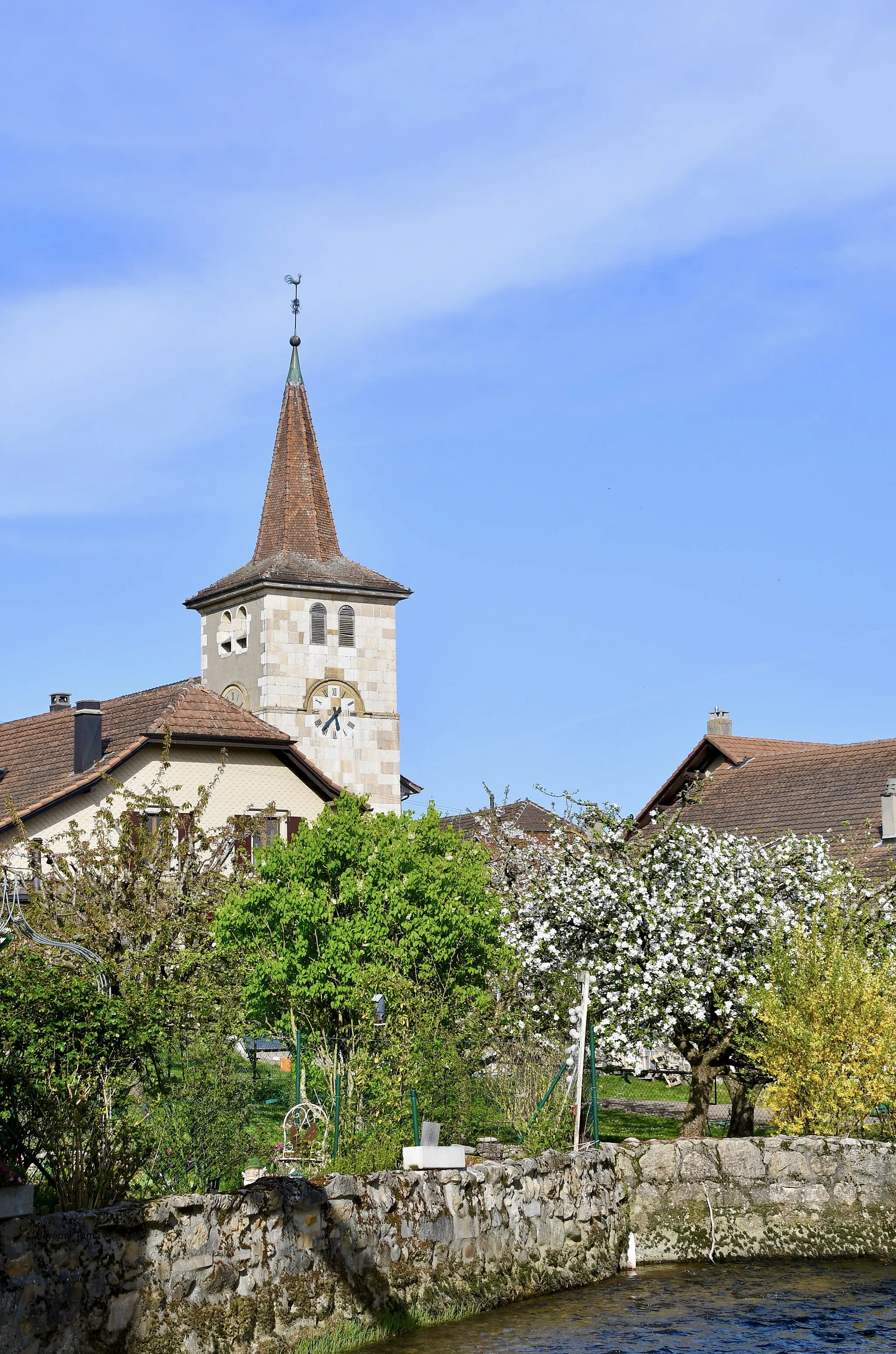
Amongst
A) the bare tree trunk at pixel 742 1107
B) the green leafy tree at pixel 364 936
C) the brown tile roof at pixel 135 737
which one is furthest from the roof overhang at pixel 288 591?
the bare tree trunk at pixel 742 1107

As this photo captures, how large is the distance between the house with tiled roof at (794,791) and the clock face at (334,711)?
52.6 feet

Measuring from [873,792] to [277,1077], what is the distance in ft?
56.1

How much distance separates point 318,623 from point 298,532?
3632 mm

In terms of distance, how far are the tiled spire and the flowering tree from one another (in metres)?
37.6

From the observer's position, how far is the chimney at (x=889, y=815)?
35.0m

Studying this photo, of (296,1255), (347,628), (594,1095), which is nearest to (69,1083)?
(296,1255)

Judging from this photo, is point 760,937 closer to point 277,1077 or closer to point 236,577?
point 277,1077

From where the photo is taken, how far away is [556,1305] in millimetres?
15805

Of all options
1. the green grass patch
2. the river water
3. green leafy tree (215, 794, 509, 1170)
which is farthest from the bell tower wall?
the green grass patch

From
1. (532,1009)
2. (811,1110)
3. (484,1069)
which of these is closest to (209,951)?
(532,1009)

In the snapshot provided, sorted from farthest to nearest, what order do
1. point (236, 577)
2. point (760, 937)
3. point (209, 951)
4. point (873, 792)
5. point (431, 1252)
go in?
1. point (236, 577)
2. point (873, 792)
3. point (209, 951)
4. point (760, 937)
5. point (431, 1252)

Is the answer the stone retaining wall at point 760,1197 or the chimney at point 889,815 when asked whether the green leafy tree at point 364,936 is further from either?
the chimney at point 889,815

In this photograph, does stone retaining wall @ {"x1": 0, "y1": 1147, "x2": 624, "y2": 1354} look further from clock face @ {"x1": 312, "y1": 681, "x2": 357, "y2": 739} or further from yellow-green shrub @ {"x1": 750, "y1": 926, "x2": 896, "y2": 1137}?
clock face @ {"x1": 312, "y1": 681, "x2": 357, "y2": 739}

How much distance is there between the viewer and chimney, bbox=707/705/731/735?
48.0 m
